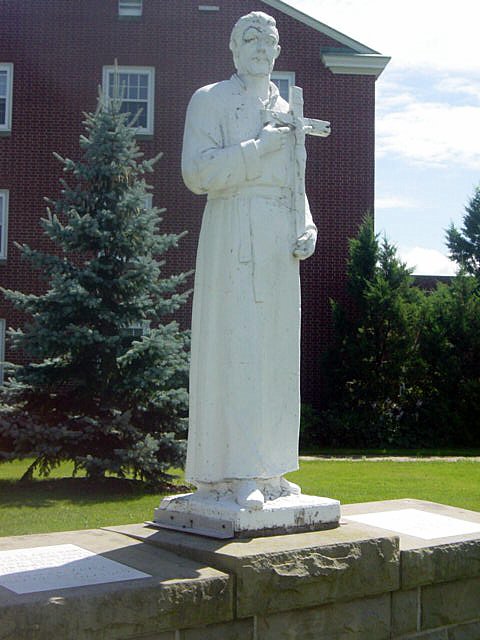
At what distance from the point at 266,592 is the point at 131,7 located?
20.6 metres

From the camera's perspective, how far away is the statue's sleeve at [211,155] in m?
4.58

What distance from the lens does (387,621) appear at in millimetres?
4449

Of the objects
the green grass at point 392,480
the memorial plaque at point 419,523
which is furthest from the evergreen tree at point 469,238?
the memorial plaque at point 419,523

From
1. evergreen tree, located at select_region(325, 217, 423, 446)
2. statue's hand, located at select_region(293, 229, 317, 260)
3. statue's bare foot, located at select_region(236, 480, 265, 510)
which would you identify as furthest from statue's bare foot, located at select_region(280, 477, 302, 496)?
evergreen tree, located at select_region(325, 217, 423, 446)

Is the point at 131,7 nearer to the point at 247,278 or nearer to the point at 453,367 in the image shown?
the point at 453,367

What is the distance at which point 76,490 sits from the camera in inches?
458

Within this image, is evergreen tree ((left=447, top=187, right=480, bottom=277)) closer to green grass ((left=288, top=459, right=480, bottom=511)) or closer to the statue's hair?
green grass ((left=288, top=459, right=480, bottom=511))

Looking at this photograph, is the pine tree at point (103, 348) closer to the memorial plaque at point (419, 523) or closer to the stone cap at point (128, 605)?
the memorial plaque at point (419, 523)

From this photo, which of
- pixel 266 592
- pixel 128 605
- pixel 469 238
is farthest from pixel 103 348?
pixel 469 238

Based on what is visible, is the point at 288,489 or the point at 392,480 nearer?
the point at 288,489

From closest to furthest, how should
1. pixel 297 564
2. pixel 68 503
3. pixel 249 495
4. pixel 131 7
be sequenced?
pixel 297 564
pixel 249 495
pixel 68 503
pixel 131 7

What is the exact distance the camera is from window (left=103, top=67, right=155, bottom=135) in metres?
21.6

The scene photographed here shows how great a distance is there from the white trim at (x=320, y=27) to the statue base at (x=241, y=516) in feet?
62.8

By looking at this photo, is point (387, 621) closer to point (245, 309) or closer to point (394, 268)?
point (245, 309)
